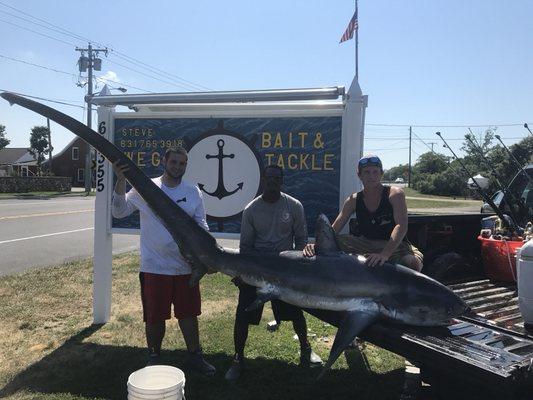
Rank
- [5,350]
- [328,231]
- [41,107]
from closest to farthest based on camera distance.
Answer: [328,231] < [41,107] < [5,350]

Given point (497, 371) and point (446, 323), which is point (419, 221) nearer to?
point (446, 323)

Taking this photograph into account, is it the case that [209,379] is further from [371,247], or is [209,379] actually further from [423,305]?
[423,305]

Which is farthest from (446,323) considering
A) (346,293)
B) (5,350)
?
(5,350)

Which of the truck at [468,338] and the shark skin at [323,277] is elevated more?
the shark skin at [323,277]

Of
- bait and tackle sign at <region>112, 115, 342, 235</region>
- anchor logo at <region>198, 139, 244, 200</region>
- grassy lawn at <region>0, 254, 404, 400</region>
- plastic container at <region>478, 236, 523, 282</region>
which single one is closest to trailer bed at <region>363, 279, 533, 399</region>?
grassy lawn at <region>0, 254, 404, 400</region>

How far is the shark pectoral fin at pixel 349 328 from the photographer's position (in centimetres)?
278

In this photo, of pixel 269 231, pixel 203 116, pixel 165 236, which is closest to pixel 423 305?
pixel 269 231

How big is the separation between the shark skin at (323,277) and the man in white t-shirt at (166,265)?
0.56 metres

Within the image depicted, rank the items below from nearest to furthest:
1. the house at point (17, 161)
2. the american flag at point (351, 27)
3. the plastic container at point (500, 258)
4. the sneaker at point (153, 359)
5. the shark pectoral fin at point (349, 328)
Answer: the shark pectoral fin at point (349, 328)
the sneaker at point (153, 359)
the plastic container at point (500, 258)
the american flag at point (351, 27)
the house at point (17, 161)

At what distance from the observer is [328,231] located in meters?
3.25

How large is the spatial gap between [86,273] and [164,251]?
15.9 feet

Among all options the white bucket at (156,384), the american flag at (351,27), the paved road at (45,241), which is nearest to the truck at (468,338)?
the white bucket at (156,384)

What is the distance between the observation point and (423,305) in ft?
9.64

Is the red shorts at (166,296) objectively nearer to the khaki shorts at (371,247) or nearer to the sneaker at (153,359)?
the sneaker at (153,359)
